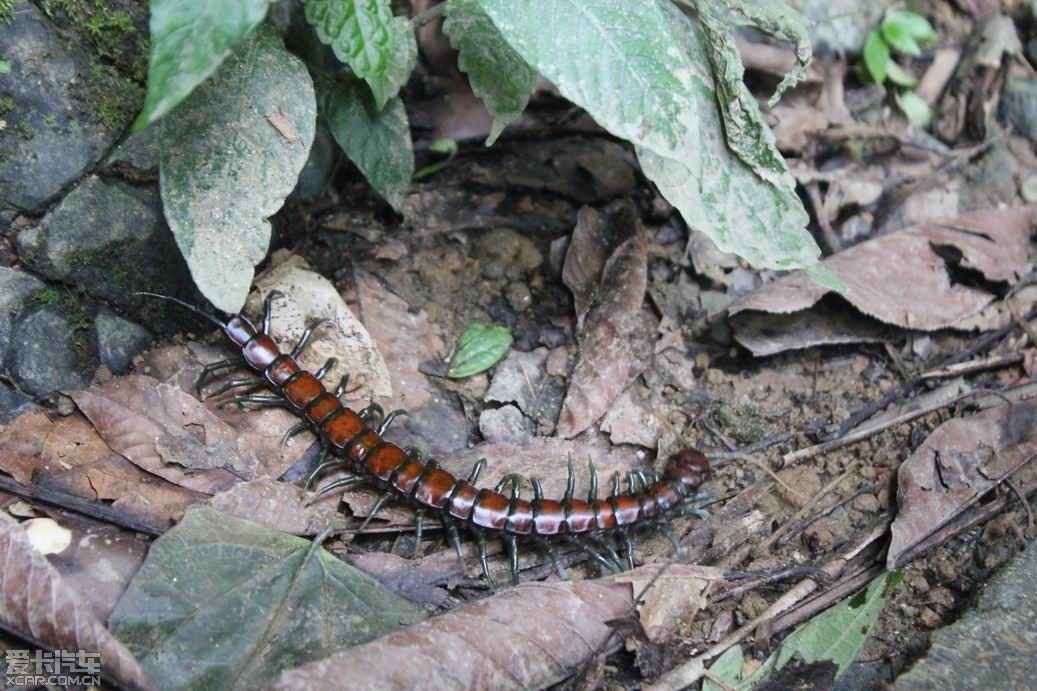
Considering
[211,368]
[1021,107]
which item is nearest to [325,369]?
[211,368]

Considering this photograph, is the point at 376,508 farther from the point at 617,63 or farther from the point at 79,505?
the point at 617,63

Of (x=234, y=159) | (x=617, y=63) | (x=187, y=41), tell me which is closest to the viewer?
A: (x=187, y=41)

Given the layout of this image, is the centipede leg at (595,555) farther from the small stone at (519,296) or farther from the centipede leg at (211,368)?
the centipede leg at (211,368)

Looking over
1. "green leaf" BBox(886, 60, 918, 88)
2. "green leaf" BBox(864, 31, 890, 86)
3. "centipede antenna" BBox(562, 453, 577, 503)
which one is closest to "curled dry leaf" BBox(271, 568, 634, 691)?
"centipede antenna" BBox(562, 453, 577, 503)

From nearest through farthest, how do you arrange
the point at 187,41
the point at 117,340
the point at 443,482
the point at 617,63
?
the point at 187,41, the point at 617,63, the point at 443,482, the point at 117,340

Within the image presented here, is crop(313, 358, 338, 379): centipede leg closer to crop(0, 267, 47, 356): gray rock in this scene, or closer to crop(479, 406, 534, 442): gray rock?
crop(479, 406, 534, 442): gray rock

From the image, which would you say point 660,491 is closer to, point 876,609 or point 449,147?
point 876,609

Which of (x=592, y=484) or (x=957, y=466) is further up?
(x=592, y=484)
